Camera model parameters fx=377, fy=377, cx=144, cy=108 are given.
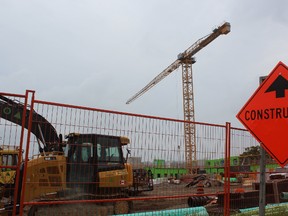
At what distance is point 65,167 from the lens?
7.99m

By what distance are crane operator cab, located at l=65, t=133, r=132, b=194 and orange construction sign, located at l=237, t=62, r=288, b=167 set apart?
2.60 m

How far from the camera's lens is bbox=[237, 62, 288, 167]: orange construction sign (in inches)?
221

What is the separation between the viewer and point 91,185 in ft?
24.7

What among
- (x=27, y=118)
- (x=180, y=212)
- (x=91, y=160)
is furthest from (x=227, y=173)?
(x=27, y=118)

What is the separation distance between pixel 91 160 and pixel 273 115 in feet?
14.1

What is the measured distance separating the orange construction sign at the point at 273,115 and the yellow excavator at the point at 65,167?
260 cm

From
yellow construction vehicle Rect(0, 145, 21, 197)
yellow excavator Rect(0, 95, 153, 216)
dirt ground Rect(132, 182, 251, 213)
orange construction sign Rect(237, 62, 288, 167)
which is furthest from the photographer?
dirt ground Rect(132, 182, 251, 213)

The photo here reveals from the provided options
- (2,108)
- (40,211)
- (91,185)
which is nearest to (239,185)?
(91,185)

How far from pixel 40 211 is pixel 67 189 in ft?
2.22

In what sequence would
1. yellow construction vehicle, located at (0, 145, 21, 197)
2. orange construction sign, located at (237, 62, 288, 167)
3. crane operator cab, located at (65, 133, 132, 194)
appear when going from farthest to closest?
crane operator cab, located at (65, 133, 132, 194)
yellow construction vehicle, located at (0, 145, 21, 197)
orange construction sign, located at (237, 62, 288, 167)

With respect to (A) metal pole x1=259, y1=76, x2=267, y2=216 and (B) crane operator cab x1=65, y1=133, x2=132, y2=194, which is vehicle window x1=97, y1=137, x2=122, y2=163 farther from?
(A) metal pole x1=259, y1=76, x2=267, y2=216

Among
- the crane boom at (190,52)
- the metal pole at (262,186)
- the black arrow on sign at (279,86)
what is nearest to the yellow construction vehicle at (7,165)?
the metal pole at (262,186)

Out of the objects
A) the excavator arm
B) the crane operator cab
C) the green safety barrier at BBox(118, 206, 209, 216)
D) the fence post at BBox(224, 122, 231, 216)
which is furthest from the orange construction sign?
the green safety barrier at BBox(118, 206, 209, 216)

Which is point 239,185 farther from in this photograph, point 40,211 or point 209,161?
point 40,211
